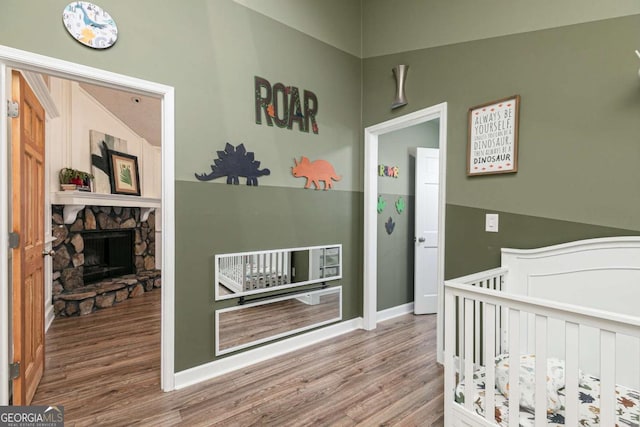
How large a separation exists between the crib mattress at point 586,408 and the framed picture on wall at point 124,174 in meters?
4.78

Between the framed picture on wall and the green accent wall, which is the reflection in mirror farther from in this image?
the framed picture on wall

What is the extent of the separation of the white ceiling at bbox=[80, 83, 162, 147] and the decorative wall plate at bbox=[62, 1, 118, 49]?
6.33 ft

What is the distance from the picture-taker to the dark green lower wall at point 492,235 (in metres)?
1.79

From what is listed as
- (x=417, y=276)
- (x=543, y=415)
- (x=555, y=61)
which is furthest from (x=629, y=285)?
(x=417, y=276)

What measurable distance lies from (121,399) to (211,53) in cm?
238

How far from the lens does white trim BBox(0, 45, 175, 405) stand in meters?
1.58

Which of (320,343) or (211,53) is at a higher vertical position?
(211,53)

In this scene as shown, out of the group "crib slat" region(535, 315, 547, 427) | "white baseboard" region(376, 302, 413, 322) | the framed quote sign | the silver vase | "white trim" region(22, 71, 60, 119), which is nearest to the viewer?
"crib slat" region(535, 315, 547, 427)

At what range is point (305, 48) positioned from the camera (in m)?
2.76

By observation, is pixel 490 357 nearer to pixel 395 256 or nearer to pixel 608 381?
pixel 608 381

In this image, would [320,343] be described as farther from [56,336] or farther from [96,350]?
[56,336]

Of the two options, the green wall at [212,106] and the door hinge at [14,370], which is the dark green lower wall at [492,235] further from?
the door hinge at [14,370]

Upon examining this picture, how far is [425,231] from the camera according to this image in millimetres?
3541

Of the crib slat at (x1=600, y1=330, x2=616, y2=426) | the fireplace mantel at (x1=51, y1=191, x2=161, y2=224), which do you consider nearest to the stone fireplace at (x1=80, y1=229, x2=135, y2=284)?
the fireplace mantel at (x1=51, y1=191, x2=161, y2=224)
